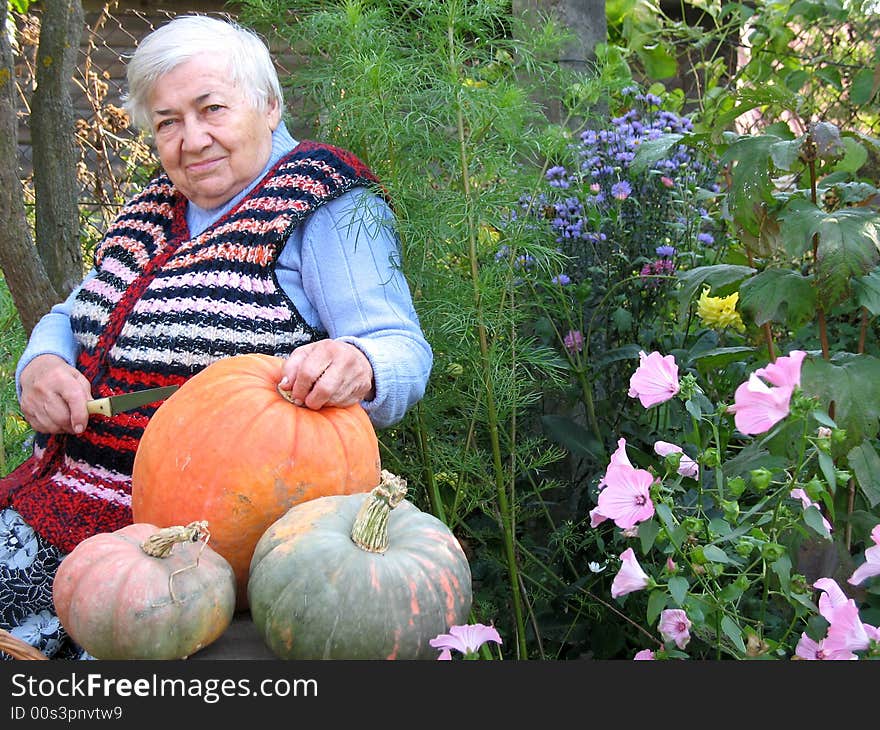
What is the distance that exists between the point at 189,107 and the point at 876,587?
1386 millimetres

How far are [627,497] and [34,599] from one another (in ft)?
3.41

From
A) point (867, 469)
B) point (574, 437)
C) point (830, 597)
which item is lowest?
point (574, 437)

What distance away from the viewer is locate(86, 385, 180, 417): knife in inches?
65.6

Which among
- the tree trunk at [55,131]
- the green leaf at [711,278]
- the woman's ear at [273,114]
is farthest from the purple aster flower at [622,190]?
the tree trunk at [55,131]

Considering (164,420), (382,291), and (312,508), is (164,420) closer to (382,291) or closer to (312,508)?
(312,508)

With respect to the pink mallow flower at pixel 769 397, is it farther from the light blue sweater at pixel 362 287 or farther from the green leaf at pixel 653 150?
the green leaf at pixel 653 150

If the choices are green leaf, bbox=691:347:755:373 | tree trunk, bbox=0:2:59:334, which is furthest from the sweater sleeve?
tree trunk, bbox=0:2:59:334

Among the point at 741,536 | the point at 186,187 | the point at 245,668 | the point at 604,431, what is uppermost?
the point at 186,187

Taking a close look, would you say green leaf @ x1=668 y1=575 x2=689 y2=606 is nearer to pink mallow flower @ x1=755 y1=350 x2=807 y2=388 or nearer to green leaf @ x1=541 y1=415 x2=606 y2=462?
pink mallow flower @ x1=755 y1=350 x2=807 y2=388

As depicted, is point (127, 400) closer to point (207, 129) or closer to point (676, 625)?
point (207, 129)

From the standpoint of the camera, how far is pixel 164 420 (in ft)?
4.80

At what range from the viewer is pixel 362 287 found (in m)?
1.72

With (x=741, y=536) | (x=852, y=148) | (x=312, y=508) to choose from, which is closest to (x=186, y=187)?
(x=312, y=508)

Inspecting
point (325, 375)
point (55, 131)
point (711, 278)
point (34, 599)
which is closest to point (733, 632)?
point (325, 375)
